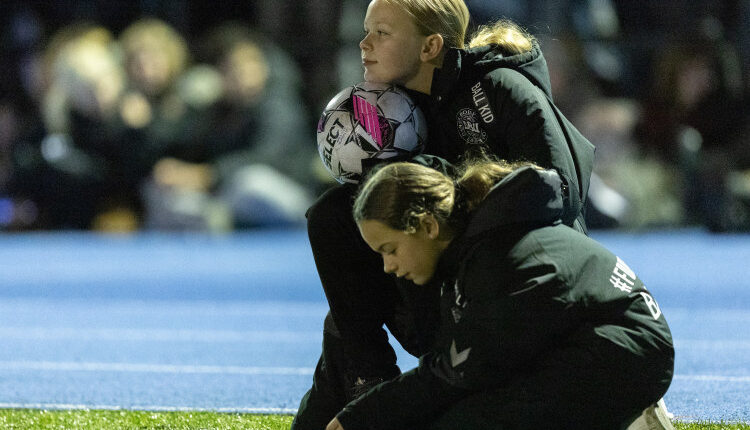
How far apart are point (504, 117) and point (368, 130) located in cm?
44

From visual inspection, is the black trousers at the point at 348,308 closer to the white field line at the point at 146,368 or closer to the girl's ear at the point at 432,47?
the girl's ear at the point at 432,47

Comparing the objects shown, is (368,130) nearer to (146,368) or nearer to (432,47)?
(432,47)

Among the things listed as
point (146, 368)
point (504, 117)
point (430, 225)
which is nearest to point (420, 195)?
point (430, 225)

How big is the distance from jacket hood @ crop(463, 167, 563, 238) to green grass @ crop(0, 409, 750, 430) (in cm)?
118

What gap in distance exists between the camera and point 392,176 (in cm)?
308

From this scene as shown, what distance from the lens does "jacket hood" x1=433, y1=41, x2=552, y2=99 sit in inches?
142

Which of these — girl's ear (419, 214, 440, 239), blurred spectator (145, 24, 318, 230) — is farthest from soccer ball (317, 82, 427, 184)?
blurred spectator (145, 24, 318, 230)

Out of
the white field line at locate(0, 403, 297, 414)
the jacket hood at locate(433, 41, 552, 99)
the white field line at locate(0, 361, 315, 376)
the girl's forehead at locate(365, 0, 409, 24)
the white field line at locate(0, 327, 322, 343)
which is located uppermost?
the girl's forehead at locate(365, 0, 409, 24)

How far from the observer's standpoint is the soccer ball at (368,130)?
3594 millimetres

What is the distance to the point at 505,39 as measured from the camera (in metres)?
3.76

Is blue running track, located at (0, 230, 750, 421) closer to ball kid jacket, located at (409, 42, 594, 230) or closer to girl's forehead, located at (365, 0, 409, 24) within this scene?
ball kid jacket, located at (409, 42, 594, 230)

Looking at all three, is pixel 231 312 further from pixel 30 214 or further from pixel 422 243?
pixel 30 214

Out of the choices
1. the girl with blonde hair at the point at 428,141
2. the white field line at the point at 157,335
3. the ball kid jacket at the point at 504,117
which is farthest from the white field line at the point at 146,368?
the ball kid jacket at the point at 504,117

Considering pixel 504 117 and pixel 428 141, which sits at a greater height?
pixel 504 117
